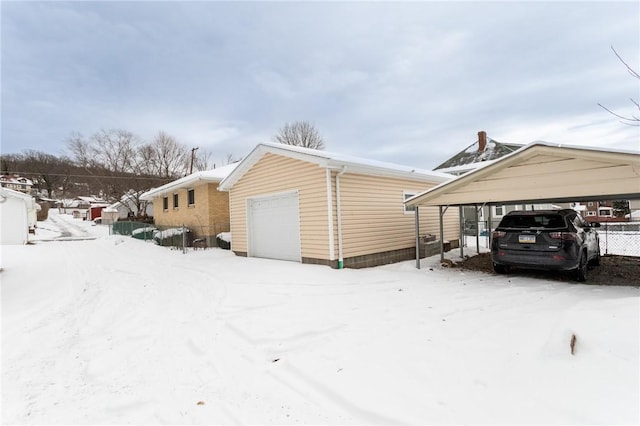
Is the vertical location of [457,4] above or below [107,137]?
below

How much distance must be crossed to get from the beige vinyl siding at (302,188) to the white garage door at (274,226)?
0.90 feet

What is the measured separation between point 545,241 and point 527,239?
0.33 m

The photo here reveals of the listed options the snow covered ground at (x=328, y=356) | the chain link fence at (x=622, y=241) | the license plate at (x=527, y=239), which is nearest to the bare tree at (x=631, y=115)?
the snow covered ground at (x=328, y=356)

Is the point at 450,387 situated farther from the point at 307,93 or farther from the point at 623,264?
the point at 307,93

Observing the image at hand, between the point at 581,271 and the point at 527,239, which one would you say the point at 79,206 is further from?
the point at 581,271

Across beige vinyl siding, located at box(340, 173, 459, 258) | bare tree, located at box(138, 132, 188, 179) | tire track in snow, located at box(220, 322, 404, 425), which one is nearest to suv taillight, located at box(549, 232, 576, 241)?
beige vinyl siding, located at box(340, 173, 459, 258)

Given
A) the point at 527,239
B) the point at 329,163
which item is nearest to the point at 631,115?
the point at 527,239

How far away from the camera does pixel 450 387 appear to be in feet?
9.00

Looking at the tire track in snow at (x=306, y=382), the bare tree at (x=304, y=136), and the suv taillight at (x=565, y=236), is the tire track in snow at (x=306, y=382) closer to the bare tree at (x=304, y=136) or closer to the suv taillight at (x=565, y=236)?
the suv taillight at (x=565, y=236)

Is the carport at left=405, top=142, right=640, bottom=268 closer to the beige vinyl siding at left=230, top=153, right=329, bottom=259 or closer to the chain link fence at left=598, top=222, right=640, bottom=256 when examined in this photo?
the beige vinyl siding at left=230, top=153, right=329, bottom=259

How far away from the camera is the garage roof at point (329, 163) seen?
8.48m

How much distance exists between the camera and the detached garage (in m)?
8.71

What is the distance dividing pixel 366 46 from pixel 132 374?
11965mm

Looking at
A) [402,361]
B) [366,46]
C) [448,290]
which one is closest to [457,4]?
[366,46]
